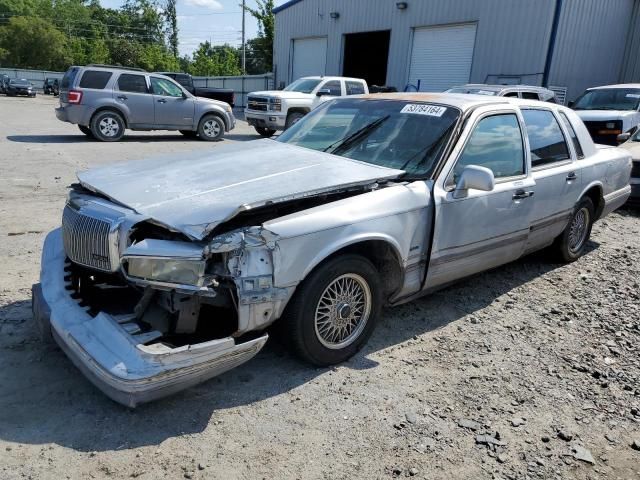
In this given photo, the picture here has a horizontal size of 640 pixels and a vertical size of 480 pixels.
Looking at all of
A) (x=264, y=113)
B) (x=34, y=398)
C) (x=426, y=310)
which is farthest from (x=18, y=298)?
(x=264, y=113)

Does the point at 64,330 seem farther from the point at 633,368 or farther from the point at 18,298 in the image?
the point at 633,368

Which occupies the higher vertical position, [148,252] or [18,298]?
[148,252]

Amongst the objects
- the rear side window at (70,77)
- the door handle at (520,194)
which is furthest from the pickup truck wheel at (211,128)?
the door handle at (520,194)

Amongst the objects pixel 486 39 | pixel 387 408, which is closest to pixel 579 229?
pixel 387 408

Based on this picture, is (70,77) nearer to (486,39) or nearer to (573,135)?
(573,135)

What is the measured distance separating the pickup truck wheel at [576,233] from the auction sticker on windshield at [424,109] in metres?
2.19

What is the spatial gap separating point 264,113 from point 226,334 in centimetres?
1367

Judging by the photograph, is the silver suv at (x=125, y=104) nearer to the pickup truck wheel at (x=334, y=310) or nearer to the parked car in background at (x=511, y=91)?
the parked car in background at (x=511, y=91)

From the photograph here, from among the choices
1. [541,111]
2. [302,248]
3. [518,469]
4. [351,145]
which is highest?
[541,111]

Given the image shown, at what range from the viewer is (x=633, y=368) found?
371 cm

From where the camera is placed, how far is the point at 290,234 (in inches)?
113

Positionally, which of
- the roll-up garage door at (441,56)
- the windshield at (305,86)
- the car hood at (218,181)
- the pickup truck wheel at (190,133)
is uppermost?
the roll-up garage door at (441,56)

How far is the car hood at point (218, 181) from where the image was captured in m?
2.87

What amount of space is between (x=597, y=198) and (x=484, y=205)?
2.51 metres
